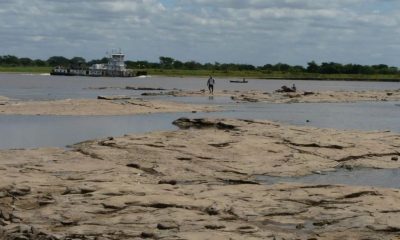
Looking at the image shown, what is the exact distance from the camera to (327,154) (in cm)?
2322

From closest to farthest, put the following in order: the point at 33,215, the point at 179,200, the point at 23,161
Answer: the point at 33,215
the point at 179,200
the point at 23,161

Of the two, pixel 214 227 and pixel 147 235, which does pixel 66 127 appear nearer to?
pixel 214 227

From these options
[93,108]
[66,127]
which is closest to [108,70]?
[93,108]

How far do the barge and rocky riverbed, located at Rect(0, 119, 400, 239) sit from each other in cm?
13066

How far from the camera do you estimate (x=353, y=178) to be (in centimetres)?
1925

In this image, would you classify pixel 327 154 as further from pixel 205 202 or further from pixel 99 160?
pixel 205 202

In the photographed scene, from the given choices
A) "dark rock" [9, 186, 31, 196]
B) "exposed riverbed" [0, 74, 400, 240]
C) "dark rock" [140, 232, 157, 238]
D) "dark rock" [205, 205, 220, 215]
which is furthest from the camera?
"dark rock" [9, 186, 31, 196]

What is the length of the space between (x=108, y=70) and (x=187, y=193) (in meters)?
146

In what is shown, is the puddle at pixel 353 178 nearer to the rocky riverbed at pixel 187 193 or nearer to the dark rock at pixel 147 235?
the rocky riverbed at pixel 187 193

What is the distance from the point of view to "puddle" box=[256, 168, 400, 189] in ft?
60.3

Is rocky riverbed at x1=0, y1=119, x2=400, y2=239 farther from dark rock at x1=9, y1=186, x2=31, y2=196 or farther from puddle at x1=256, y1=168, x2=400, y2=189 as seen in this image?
puddle at x1=256, y1=168, x2=400, y2=189

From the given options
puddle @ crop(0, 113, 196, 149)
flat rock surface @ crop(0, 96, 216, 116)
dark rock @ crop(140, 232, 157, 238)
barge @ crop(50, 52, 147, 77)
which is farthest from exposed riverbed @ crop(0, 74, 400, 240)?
barge @ crop(50, 52, 147, 77)

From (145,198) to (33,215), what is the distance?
248 centimetres

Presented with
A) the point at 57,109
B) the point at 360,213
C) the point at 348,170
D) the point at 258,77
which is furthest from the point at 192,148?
the point at 258,77
